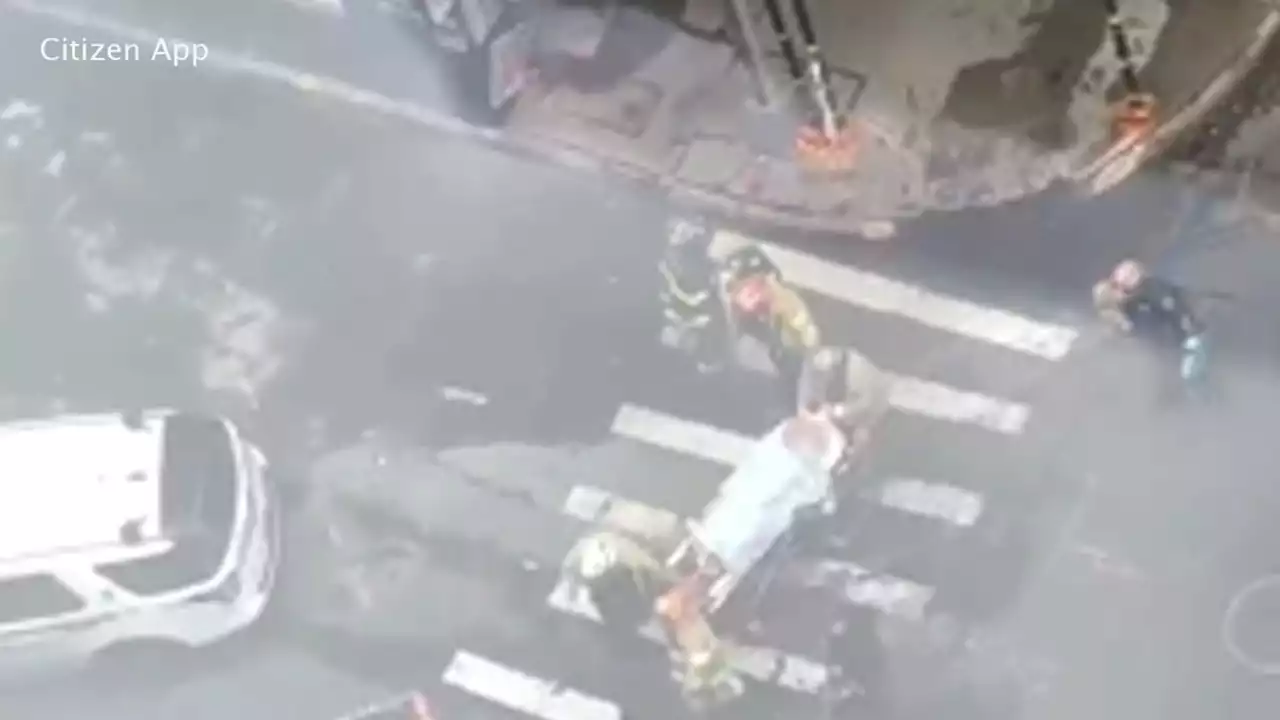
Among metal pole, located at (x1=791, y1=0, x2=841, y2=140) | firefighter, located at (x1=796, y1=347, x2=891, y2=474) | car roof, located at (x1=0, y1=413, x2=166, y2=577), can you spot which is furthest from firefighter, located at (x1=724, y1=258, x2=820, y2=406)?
car roof, located at (x1=0, y1=413, x2=166, y2=577)

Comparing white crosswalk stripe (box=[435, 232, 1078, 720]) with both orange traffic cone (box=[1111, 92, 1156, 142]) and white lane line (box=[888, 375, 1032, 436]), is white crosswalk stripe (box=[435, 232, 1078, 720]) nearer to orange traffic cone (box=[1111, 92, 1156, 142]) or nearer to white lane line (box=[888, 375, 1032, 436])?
white lane line (box=[888, 375, 1032, 436])

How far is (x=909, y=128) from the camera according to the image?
128 centimetres

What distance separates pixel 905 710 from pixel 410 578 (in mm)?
279

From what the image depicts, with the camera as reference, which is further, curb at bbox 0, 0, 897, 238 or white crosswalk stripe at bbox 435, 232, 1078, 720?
curb at bbox 0, 0, 897, 238

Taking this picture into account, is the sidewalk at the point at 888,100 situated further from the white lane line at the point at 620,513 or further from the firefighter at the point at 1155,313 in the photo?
the white lane line at the point at 620,513

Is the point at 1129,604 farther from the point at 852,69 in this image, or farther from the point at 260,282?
the point at 260,282

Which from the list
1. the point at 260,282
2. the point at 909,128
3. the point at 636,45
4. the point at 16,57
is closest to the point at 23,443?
the point at 260,282

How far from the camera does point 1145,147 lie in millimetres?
1241

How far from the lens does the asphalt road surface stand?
1.14m

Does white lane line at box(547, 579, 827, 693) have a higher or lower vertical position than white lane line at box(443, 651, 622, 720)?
higher

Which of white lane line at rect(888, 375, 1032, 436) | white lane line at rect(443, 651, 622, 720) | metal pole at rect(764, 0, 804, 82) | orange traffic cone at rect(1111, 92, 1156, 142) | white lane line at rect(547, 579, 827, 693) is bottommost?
white lane line at rect(443, 651, 622, 720)

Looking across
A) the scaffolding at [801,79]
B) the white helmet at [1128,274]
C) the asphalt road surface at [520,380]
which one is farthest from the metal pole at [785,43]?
the white helmet at [1128,274]

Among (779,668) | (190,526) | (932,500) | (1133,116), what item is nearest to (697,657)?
(779,668)

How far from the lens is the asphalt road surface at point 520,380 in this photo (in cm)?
114
